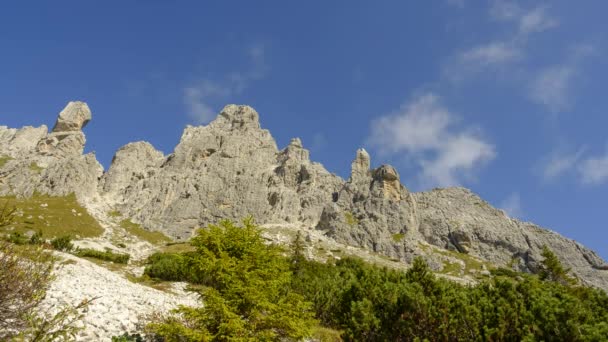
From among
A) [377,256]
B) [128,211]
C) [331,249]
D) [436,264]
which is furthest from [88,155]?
[436,264]

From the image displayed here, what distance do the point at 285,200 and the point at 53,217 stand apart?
291ft

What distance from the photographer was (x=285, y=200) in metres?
164

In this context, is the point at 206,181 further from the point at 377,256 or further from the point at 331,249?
the point at 377,256

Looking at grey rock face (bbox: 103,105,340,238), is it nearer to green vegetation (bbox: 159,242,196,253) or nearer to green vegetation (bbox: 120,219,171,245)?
green vegetation (bbox: 120,219,171,245)

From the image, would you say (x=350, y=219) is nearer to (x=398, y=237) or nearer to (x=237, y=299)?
(x=398, y=237)

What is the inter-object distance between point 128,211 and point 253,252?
502 ft

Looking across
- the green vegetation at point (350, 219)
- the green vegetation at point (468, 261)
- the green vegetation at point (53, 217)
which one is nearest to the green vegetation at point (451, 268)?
the green vegetation at point (468, 261)

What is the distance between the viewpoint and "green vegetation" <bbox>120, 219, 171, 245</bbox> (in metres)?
129

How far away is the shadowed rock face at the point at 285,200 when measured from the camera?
150250 millimetres

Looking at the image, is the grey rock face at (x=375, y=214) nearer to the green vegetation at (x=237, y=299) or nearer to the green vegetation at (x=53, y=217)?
the green vegetation at (x=53, y=217)

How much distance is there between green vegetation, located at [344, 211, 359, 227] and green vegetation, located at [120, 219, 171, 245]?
76.7 metres

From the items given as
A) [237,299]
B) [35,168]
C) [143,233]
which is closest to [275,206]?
[143,233]

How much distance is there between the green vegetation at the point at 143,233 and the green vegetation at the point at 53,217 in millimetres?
10812

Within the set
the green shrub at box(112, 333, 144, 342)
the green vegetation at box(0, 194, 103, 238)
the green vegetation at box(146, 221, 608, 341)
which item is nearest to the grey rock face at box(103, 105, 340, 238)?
the green vegetation at box(0, 194, 103, 238)
